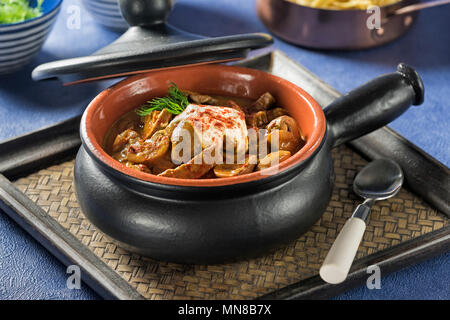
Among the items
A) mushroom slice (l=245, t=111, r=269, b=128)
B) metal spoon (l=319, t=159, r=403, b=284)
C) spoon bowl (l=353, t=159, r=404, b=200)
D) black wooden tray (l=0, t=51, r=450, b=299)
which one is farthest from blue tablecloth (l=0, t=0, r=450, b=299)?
mushroom slice (l=245, t=111, r=269, b=128)

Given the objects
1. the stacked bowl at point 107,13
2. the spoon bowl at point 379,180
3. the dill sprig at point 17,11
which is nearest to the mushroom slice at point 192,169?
the spoon bowl at point 379,180

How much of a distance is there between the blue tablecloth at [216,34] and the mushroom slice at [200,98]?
729 mm

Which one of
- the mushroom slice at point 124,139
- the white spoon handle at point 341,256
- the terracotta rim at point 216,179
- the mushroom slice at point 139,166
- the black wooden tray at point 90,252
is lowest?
the black wooden tray at point 90,252

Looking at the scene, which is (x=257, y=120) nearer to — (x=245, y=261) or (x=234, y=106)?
(x=234, y=106)

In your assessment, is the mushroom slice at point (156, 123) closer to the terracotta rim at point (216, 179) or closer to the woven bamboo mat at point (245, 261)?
the terracotta rim at point (216, 179)

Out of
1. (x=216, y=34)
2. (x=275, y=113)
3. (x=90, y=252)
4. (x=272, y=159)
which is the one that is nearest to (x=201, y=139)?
(x=272, y=159)

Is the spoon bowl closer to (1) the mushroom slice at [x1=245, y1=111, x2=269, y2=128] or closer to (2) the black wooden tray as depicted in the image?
(2) the black wooden tray

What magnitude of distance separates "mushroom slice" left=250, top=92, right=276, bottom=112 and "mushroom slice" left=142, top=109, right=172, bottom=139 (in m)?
0.32

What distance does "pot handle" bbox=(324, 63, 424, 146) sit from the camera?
7.07ft

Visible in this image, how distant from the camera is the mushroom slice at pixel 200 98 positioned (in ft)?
7.22

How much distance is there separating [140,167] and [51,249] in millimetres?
408

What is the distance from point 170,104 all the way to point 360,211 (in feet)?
2.43

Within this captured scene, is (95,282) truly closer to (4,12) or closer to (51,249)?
(51,249)

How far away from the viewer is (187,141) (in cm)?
194
